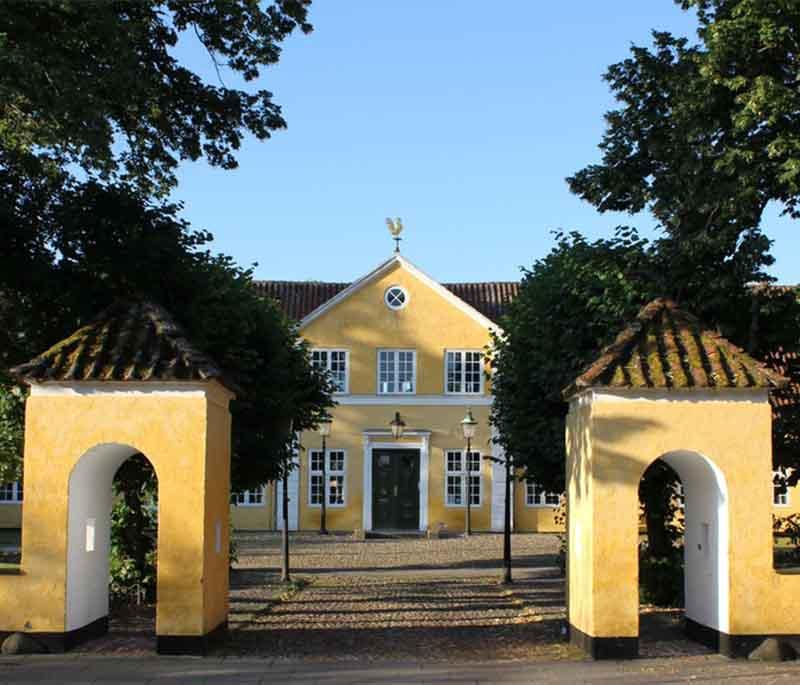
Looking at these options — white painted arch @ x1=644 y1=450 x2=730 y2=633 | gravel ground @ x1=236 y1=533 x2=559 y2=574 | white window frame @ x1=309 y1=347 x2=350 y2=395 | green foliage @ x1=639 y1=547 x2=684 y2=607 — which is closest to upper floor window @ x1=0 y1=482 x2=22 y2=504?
gravel ground @ x1=236 y1=533 x2=559 y2=574

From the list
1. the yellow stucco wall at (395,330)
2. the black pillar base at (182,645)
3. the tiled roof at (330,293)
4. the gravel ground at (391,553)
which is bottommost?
the gravel ground at (391,553)

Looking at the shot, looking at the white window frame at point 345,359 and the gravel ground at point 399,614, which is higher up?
the white window frame at point 345,359

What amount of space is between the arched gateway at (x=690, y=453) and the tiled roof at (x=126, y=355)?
4.33 meters

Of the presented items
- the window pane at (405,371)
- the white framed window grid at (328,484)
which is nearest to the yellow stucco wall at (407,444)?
the white framed window grid at (328,484)

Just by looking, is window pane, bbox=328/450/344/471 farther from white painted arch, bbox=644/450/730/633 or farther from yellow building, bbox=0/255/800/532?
white painted arch, bbox=644/450/730/633

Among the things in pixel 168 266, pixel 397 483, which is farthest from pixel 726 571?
pixel 397 483

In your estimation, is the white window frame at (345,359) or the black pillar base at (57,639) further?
the white window frame at (345,359)

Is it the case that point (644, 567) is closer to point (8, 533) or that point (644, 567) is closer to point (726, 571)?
point (726, 571)

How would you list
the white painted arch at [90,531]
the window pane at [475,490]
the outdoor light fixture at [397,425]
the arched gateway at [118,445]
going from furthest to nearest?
the window pane at [475,490] < the outdoor light fixture at [397,425] < the white painted arch at [90,531] < the arched gateway at [118,445]

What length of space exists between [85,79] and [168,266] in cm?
256

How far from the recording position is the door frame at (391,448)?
1603 inches

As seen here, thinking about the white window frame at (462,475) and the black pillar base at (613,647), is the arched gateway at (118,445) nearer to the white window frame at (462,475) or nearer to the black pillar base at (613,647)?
the black pillar base at (613,647)

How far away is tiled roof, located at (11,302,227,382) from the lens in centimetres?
1292

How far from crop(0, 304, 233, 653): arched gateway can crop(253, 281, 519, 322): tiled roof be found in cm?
3040
